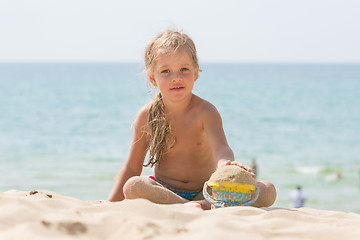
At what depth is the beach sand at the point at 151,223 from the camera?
204 centimetres

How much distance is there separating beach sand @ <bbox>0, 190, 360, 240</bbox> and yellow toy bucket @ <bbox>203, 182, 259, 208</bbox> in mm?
211

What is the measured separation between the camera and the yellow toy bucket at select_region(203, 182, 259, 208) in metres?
2.77

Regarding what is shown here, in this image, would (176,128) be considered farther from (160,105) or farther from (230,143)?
(230,143)

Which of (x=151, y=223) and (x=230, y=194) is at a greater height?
(x=230, y=194)

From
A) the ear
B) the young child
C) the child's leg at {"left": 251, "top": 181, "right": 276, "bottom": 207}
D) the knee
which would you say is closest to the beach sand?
the child's leg at {"left": 251, "top": 181, "right": 276, "bottom": 207}

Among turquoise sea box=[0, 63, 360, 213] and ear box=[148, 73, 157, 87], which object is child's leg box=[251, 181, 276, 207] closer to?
ear box=[148, 73, 157, 87]

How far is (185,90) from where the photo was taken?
346 cm

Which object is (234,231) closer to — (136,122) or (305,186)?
(136,122)

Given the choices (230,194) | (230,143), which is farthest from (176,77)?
(230,143)

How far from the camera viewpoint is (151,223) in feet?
6.96

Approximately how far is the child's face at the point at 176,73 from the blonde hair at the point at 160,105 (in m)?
0.04

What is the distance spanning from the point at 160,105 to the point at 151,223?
1.65 meters

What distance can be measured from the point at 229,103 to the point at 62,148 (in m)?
16.5

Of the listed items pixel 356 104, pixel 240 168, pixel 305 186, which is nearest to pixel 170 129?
pixel 240 168
